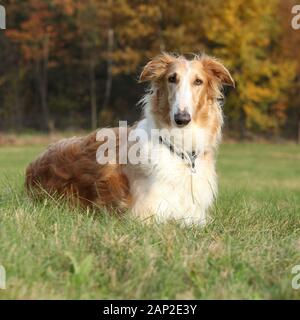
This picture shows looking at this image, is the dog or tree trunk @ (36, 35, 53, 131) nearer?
the dog

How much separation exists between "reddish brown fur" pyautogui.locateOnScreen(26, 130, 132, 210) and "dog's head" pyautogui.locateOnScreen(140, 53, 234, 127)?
0.84 metres

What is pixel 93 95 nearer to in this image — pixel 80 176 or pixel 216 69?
pixel 80 176

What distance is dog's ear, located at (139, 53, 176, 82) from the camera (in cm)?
684

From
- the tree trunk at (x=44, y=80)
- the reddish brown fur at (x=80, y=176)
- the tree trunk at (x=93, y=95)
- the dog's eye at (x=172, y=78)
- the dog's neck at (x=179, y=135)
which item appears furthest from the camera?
the tree trunk at (x=44, y=80)

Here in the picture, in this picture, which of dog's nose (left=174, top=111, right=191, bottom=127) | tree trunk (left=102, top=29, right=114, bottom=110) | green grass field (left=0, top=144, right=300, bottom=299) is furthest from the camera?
tree trunk (left=102, top=29, right=114, bottom=110)

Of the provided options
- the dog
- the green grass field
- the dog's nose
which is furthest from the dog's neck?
the green grass field

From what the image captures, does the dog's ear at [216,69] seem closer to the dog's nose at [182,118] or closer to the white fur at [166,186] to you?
the white fur at [166,186]

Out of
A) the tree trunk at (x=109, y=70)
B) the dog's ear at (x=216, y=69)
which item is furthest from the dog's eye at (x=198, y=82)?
the tree trunk at (x=109, y=70)

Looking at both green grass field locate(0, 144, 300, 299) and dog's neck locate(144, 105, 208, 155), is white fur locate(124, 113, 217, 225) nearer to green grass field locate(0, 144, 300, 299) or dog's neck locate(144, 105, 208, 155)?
dog's neck locate(144, 105, 208, 155)

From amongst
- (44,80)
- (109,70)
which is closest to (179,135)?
(109,70)

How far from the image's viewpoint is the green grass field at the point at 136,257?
450 centimetres

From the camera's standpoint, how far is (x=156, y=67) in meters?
6.88

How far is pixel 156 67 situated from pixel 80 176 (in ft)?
4.82
